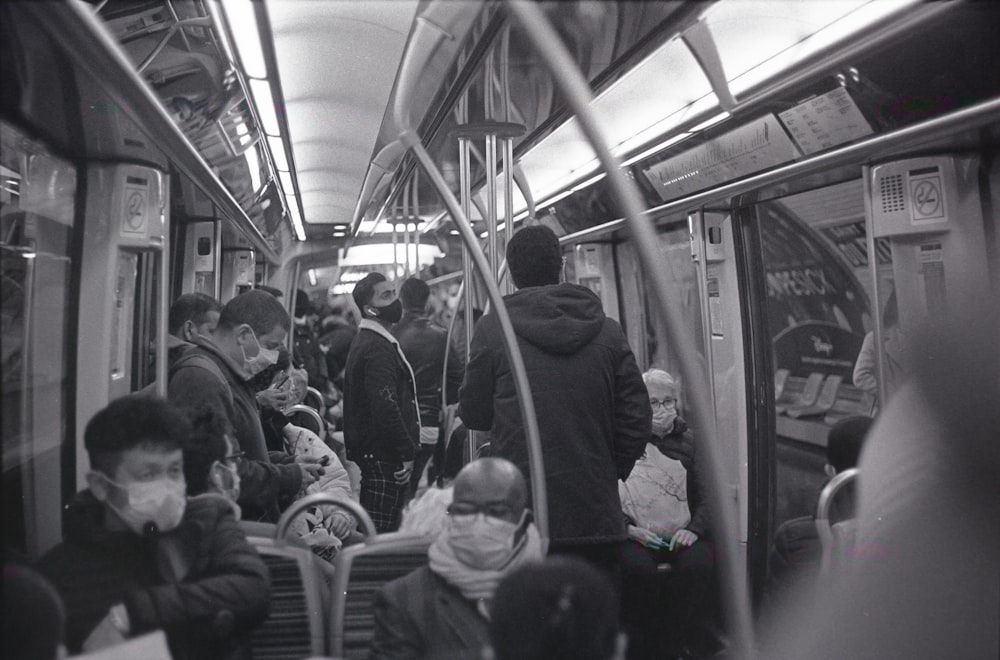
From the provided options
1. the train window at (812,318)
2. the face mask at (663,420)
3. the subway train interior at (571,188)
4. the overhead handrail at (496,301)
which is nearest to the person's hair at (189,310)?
the subway train interior at (571,188)

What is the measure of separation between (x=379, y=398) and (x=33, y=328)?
1.07m

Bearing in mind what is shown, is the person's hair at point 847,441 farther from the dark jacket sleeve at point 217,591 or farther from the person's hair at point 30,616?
the person's hair at point 30,616

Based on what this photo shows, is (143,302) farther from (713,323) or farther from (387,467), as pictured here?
(713,323)

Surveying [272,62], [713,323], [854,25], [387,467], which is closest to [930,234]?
[854,25]

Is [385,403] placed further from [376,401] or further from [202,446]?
[202,446]

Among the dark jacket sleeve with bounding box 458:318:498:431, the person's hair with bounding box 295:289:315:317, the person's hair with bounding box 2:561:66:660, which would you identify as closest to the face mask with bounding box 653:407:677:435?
the dark jacket sleeve with bounding box 458:318:498:431

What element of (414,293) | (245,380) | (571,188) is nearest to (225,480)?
(245,380)

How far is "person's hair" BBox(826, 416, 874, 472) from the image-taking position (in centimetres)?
296

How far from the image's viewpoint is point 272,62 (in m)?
2.74

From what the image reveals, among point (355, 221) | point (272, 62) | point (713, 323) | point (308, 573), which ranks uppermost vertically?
point (272, 62)

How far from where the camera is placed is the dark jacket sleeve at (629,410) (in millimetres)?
2676

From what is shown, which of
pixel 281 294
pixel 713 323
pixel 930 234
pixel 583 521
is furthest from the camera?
pixel 713 323

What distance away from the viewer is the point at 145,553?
181cm

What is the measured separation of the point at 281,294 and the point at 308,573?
174cm
